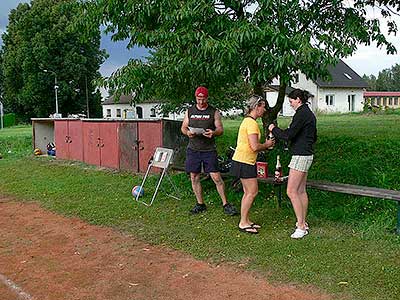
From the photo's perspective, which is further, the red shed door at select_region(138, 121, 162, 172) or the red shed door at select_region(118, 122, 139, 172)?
the red shed door at select_region(118, 122, 139, 172)

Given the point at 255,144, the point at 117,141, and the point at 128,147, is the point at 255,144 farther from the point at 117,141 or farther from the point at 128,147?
the point at 117,141

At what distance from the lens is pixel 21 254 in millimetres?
5328

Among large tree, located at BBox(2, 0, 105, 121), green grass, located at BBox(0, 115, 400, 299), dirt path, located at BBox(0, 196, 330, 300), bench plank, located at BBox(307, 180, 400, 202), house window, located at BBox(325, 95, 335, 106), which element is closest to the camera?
dirt path, located at BBox(0, 196, 330, 300)

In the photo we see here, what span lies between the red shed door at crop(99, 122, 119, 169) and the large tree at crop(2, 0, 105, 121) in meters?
31.7

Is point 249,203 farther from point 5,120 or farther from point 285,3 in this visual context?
point 5,120

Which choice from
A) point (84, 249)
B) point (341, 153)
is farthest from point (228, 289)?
point (341, 153)

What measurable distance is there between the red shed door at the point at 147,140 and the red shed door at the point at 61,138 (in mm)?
4257

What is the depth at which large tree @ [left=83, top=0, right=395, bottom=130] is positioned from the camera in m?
5.80

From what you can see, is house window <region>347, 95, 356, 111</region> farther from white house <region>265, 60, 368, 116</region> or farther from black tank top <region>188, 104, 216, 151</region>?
black tank top <region>188, 104, 216, 151</region>

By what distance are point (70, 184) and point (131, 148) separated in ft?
5.84

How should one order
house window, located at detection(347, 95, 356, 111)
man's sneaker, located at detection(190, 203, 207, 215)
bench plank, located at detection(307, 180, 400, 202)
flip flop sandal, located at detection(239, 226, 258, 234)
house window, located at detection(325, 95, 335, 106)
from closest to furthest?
bench plank, located at detection(307, 180, 400, 202)
flip flop sandal, located at detection(239, 226, 258, 234)
man's sneaker, located at detection(190, 203, 207, 215)
house window, located at detection(325, 95, 335, 106)
house window, located at detection(347, 95, 356, 111)

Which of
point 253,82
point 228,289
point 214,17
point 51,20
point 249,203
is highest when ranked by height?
point 51,20

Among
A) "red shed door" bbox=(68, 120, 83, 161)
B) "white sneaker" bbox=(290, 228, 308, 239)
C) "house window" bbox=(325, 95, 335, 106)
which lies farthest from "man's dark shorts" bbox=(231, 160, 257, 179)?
"house window" bbox=(325, 95, 335, 106)

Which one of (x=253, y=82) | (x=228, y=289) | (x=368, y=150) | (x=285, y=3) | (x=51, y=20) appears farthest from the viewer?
(x=51, y=20)
